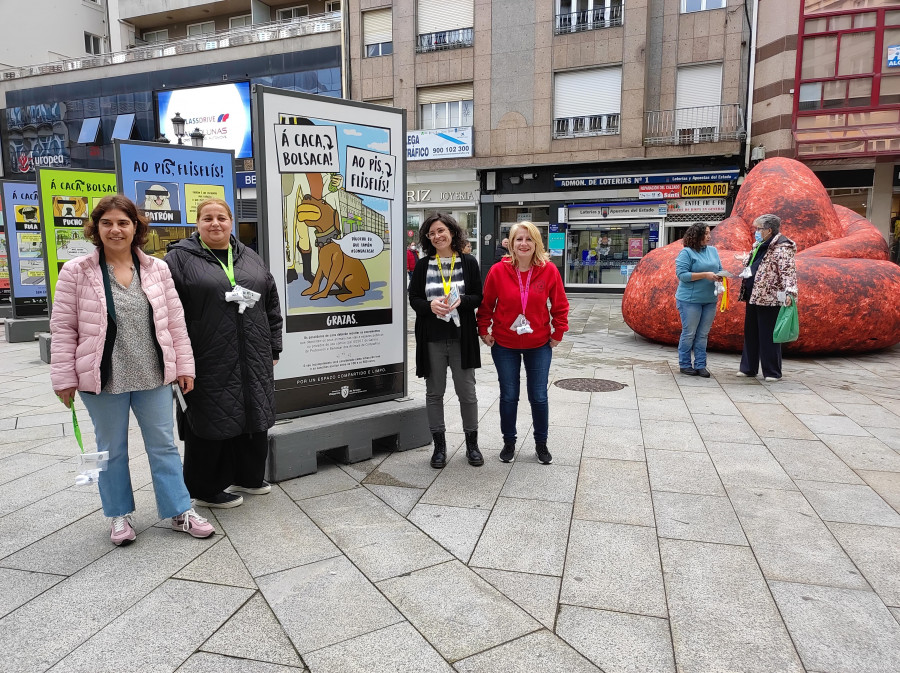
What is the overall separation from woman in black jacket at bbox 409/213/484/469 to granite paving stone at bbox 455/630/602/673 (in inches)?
79.7

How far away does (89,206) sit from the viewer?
9445 mm

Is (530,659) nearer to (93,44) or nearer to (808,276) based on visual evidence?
(808,276)

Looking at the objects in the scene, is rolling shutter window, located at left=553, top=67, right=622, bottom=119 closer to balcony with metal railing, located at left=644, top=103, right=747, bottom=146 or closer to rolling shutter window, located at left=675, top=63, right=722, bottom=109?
balcony with metal railing, located at left=644, top=103, right=747, bottom=146

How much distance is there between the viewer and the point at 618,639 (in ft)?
7.89

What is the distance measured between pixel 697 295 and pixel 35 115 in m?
33.7

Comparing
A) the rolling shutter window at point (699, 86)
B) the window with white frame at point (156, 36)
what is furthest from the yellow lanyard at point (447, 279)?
the window with white frame at point (156, 36)

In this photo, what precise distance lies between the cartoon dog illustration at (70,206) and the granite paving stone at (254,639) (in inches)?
346

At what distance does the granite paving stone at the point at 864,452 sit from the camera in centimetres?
437

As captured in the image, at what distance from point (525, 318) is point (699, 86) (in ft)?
59.7

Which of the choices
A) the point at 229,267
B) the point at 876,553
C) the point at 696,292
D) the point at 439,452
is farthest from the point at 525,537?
the point at 696,292

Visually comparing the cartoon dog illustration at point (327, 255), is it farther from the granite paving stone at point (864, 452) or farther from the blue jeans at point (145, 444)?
the granite paving stone at point (864, 452)

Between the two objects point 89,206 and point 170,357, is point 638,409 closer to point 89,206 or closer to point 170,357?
point 170,357

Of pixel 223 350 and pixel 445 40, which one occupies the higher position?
pixel 445 40

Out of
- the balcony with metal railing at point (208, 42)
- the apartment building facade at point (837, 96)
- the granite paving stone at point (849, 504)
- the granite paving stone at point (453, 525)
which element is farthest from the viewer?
the balcony with metal railing at point (208, 42)
